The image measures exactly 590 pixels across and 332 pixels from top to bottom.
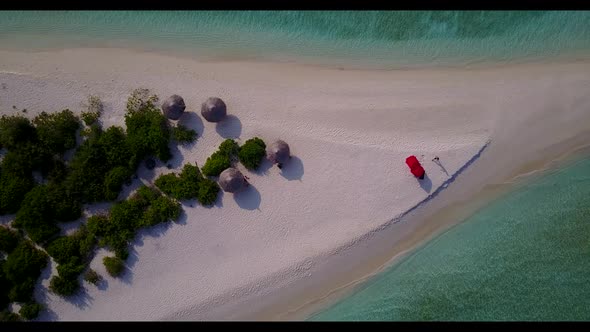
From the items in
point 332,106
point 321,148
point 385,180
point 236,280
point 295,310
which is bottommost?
point 295,310

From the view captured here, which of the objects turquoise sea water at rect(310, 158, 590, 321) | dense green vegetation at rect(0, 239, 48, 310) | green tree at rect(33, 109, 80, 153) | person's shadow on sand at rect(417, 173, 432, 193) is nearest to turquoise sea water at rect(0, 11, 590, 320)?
turquoise sea water at rect(310, 158, 590, 321)

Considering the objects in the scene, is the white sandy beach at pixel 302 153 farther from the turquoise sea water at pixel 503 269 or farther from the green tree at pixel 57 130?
the turquoise sea water at pixel 503 269

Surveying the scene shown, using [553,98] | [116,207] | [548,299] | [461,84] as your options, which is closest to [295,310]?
[116,207]

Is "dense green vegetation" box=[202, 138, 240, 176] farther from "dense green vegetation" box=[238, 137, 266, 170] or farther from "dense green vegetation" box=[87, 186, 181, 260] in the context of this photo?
"dense green vegetation" box=[87, 186, 181, 260]

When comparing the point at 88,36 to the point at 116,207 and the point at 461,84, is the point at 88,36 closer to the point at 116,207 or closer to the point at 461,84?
the point at 116,207

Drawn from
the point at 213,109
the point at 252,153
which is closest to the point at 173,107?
the point at 213,109

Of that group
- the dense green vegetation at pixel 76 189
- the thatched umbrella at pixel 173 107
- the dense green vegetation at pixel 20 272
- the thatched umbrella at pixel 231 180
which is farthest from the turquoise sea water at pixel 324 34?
the dense green vegetation at pixel 20 272
